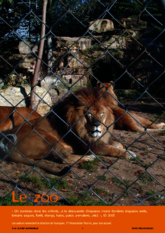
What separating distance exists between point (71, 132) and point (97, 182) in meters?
1.10

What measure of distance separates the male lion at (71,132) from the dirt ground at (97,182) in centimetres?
18

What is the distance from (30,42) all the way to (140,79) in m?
4.96

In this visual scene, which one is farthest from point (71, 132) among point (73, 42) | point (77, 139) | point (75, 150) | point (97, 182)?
point (73, 42)

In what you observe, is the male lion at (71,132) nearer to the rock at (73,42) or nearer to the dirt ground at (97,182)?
the dirt ground at (97,182)

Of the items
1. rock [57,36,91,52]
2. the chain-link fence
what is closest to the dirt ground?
the chain-link fence

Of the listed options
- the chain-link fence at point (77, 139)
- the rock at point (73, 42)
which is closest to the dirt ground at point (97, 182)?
the chain-link fence at point (77, 139)

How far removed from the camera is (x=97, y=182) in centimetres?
292

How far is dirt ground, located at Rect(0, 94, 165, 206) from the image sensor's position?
7.60 ft

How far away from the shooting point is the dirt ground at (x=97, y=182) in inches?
91.2

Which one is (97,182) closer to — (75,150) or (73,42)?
(75,150)

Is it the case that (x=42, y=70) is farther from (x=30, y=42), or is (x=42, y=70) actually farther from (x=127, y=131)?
(x=127, y=131)

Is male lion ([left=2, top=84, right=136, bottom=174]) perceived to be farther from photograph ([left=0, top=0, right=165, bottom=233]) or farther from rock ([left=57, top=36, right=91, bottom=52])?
rock ([left=57, top=36, right=91, bottom=52])
